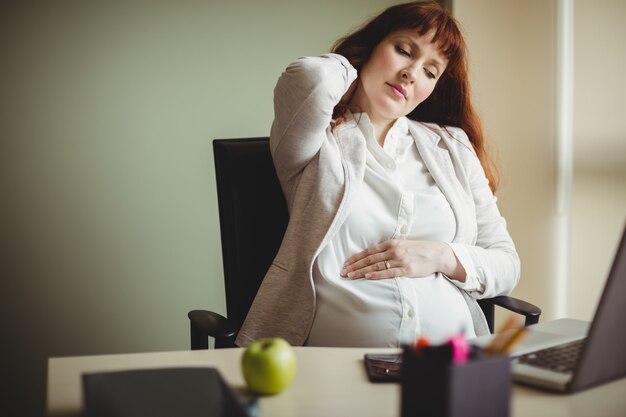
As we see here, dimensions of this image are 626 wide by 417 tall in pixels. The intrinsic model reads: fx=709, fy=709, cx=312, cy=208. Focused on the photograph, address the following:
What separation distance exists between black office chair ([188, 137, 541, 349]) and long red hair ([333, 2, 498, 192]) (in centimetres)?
29

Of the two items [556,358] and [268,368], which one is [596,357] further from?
[268,368]

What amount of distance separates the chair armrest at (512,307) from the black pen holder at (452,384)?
0.97 metres

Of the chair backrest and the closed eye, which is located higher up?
the closed eye

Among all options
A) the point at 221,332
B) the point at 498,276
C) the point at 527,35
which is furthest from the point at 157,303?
the point at 527,35

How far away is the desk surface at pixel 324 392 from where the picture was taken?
0.94 metres

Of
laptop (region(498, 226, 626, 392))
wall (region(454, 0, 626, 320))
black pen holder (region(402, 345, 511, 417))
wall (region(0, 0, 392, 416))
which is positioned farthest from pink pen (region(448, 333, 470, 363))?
wall (region(0, 0, 392, 416))

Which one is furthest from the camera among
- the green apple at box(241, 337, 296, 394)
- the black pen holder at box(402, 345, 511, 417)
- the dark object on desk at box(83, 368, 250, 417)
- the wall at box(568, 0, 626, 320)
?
the wall at box(568, 0, 626, 320)

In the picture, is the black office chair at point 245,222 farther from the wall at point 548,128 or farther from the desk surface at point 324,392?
the wall at point 548,128

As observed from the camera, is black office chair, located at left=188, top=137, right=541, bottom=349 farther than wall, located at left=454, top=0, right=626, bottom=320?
No

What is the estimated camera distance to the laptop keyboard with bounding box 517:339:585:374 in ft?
3.48

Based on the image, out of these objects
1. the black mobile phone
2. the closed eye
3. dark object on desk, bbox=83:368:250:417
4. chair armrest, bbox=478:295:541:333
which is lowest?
chair armrest, bbox=478:295:541:333

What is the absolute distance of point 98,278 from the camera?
2.47m

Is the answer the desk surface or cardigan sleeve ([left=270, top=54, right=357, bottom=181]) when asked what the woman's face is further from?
the desk surface

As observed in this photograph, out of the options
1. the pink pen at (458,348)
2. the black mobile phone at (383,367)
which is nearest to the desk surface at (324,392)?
the black mobile phone at (383,367)
